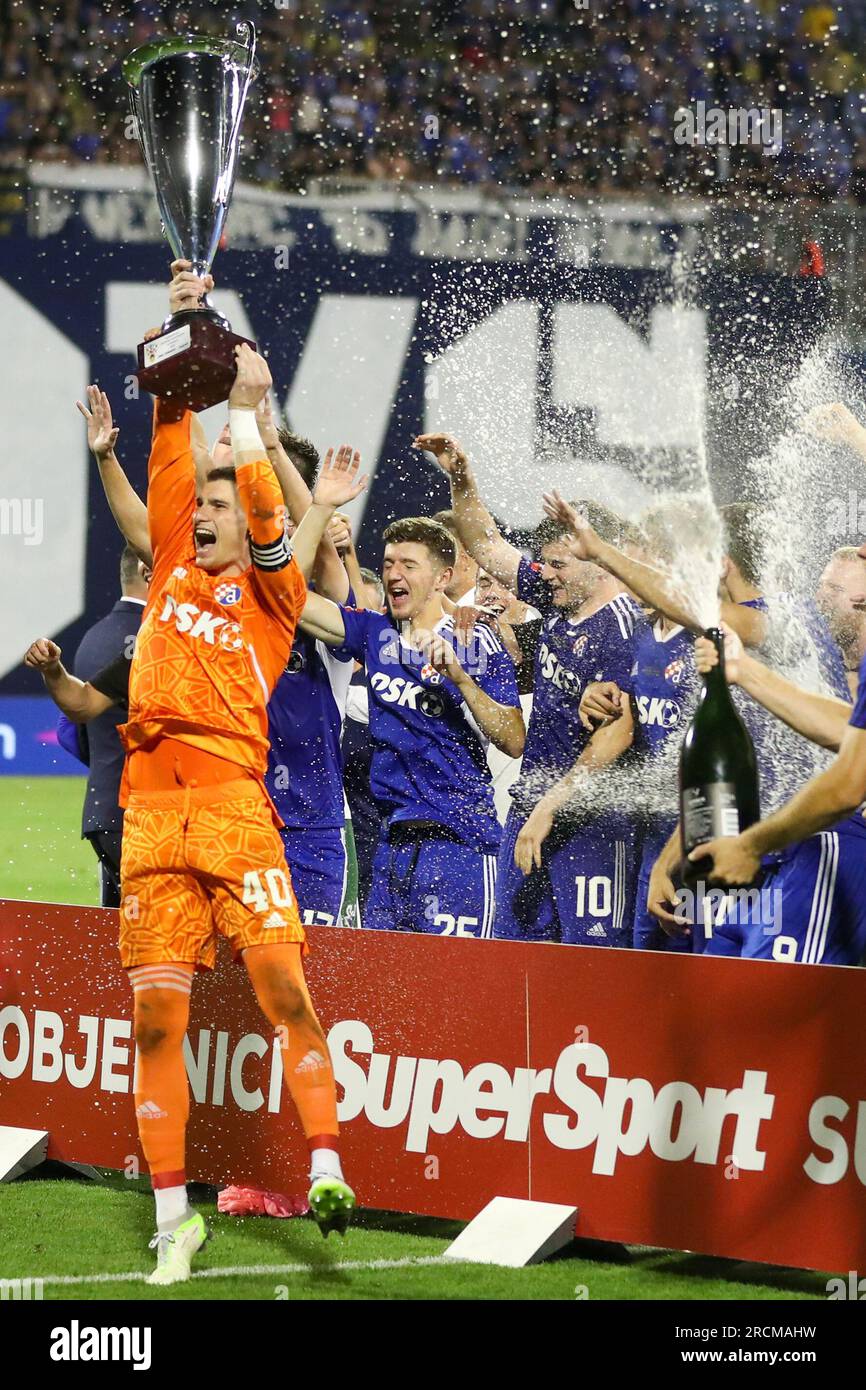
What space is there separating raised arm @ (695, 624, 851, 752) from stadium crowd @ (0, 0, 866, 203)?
710 centimetres

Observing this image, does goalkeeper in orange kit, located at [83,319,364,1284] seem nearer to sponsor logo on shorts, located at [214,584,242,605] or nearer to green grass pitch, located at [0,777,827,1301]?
sponsor logo on shorts, located at [214,584,242,605]

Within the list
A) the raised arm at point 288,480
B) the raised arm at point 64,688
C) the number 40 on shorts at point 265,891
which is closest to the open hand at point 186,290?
the raised arm at point 288,480

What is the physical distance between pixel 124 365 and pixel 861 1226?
8.81 meters

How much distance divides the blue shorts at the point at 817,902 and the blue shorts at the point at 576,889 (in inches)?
29.7

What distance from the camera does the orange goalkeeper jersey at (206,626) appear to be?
3533 millimetres

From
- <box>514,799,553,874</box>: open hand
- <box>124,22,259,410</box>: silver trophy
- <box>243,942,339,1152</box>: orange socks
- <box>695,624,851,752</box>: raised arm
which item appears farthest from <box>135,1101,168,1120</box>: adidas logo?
<box>124,22,259,410</box>: silver trophy

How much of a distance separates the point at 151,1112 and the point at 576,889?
5.96ft

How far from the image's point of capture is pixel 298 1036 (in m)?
3.41

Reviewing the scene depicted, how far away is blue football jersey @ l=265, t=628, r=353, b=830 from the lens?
Result: 4.46 meters

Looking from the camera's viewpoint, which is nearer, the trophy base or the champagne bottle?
the trophy base

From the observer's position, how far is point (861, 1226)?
3.18m

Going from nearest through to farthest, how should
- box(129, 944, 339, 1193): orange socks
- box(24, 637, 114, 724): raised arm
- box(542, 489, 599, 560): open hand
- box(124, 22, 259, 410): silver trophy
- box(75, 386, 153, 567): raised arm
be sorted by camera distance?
1. box(129, 944, 339, 1193): orange socks
2. box(124, 22, 259, 410): silver trophy
3. box(75, 386, 153, 567): raised arm
4. box(24, 637, 114, 724): raised arm
5. box(542, 489, 599, 560): open hand

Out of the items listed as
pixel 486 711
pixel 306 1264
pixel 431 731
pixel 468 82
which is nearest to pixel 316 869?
pixel 431 731

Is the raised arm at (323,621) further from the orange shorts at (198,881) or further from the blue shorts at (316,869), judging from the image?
the orange shorts at (198,881)
